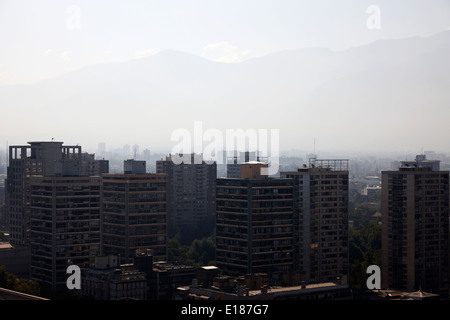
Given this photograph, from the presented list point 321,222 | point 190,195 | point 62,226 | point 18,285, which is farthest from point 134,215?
point 190,195

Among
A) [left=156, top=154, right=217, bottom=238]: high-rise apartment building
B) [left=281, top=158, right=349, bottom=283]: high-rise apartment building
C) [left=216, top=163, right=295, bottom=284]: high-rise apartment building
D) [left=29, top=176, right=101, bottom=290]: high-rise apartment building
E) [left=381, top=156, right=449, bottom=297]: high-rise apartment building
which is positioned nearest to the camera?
[left=216, top=163, right=295, bottom=284]: high-rise apartment building

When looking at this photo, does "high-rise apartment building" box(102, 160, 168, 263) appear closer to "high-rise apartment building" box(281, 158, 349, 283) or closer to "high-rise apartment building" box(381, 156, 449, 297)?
"high-rise apartment building" box(281, 158, 349, 283)

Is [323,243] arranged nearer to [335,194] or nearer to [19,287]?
[335,194]

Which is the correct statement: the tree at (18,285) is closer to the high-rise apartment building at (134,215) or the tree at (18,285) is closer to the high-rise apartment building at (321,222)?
the high-rise apartment building at (134,215)

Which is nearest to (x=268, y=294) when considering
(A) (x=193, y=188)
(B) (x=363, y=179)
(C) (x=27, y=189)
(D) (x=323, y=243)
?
(D) (x=323, y=243)

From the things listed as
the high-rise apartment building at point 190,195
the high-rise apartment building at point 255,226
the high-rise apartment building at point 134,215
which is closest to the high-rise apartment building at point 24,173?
the high-rise apartment building at point 134,215

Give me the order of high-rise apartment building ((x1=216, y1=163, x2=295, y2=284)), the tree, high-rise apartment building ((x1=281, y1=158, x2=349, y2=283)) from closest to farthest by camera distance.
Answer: the tree, high-rise apartment building ((x1=216, y1=163, x2=295, y2=284)), high-rise apartment building ((x1=281, y1=158, x2=349, y2=283))

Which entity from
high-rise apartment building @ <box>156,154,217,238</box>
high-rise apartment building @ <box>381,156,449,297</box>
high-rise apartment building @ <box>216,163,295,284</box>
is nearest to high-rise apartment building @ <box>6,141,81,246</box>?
high-rise apartment building @ <box>156,154,217,238</box>

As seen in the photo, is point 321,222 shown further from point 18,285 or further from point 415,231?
point 18,285
